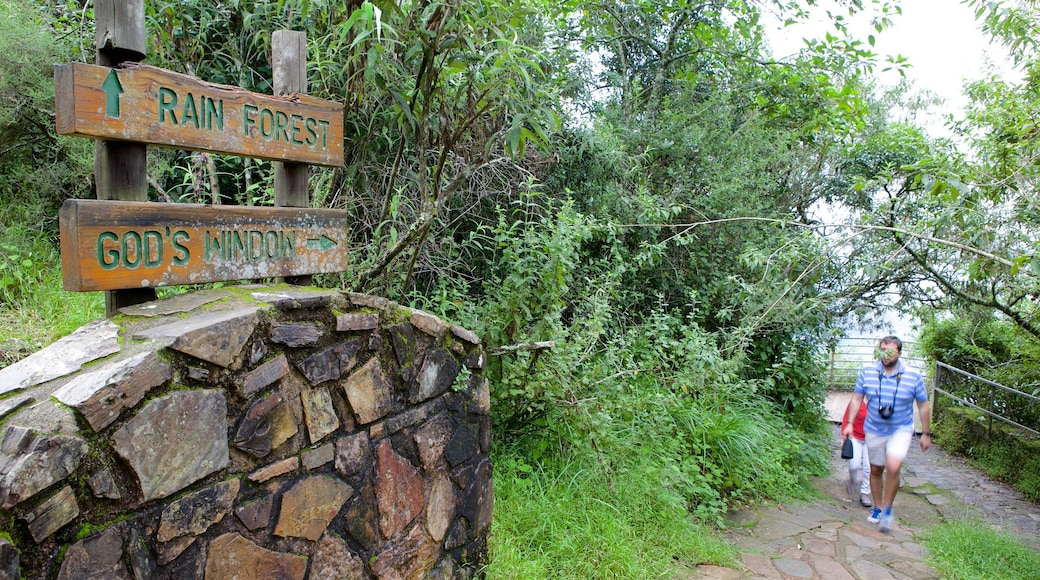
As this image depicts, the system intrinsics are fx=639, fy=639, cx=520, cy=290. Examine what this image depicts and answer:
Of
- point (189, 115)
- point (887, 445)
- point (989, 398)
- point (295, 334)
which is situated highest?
point (189, 115)

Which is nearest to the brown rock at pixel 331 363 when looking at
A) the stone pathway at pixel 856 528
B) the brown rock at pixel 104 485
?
the brown rock at pixel 104 485

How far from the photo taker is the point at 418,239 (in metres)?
3.48

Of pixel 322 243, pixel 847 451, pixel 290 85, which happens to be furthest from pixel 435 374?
pixel 847 451

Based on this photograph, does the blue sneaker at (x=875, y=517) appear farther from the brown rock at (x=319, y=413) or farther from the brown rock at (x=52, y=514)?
the brown rock at (x=52, y=514)

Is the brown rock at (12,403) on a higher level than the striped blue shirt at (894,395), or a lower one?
higher

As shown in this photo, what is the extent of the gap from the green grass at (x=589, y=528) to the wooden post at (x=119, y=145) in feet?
7.30

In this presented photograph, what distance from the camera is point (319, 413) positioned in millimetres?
2314

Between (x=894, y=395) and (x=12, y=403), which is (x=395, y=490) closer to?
(x=12, y=403)

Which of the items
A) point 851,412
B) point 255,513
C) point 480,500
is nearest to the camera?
point 255,513

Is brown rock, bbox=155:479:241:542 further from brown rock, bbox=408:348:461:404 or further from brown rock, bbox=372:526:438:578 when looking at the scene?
brown rock, bbox=408:348:461:404

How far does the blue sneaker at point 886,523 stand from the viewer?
15.8 feet

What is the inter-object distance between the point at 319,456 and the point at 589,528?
1.82m

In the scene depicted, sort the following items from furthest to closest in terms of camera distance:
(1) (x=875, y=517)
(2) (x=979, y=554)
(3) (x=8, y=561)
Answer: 1. (1) (x=875, y=517)
2. (2) (x=979, y=554)
3. (3) (x=8, y=561)

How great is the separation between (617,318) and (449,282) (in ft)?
6.74
